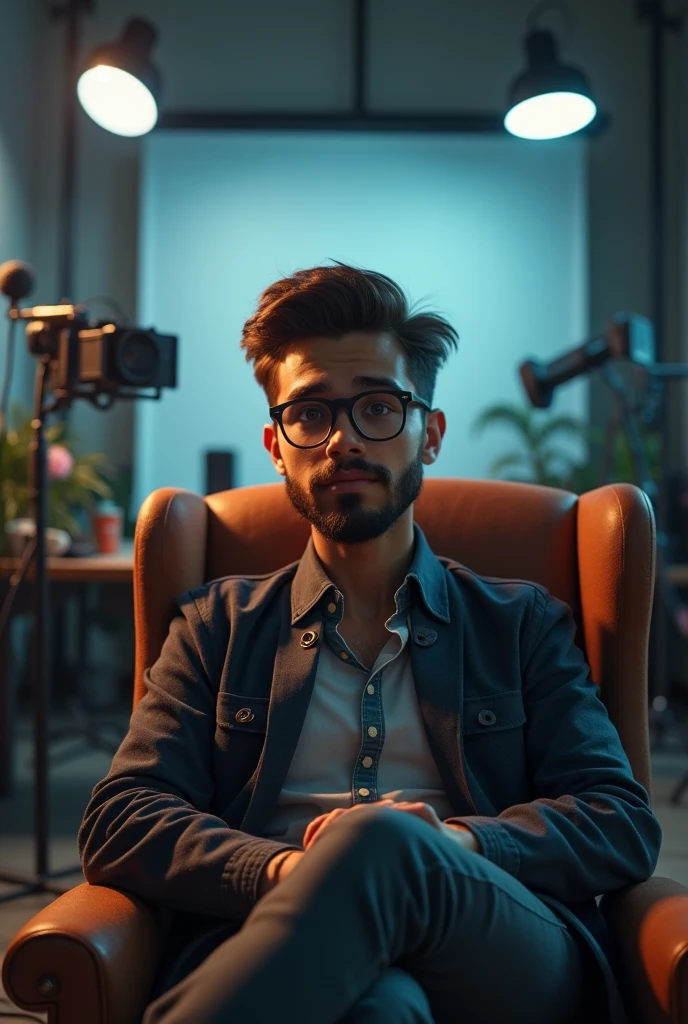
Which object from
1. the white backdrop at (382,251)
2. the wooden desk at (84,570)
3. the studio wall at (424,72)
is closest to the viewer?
the wooden desk at (84,570)

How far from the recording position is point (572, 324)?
4.95 meters

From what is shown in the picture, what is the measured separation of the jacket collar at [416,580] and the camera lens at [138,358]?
3.22 ft

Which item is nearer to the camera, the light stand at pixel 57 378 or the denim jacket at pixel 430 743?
the denim jacket at pixel 430 743

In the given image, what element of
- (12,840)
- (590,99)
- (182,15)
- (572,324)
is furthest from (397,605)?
(182,15)

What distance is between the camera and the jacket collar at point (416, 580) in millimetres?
1427

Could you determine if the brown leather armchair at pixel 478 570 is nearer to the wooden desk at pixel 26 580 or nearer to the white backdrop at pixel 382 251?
the wooden desk at pixel 26 580

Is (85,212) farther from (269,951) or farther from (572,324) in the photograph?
(269,951)

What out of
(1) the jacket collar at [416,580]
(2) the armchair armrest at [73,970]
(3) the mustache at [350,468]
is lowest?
(2) the armchair armrest at [73,970]

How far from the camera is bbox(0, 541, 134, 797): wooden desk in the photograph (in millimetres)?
3121

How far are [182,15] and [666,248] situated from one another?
9.17 ft

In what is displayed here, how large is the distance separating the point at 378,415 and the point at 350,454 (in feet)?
0.27

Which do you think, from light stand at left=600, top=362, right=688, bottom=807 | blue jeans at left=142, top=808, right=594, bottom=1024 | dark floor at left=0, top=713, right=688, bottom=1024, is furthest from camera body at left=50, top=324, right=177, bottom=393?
light stand at left=600, top=362, right=688, bottom=807

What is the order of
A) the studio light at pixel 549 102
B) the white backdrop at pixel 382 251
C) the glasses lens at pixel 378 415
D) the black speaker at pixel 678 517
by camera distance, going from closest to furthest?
the glasses lens at pixel 378 415 < the studio light at pixel 549 102 < the black speaker at pixel 678 517 < the white backdrop at pixel 382 251

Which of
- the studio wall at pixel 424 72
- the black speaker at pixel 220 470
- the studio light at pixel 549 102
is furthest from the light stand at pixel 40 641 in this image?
the studio wall at pixel 424 72
